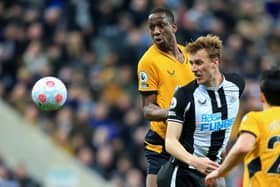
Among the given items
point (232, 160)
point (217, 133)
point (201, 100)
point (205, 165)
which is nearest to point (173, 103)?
point (201, 100)

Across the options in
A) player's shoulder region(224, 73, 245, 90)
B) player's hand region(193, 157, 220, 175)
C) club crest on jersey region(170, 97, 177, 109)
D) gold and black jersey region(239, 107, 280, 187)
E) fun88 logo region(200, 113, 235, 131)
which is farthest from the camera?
player's shoulder region(224, 73, 245, 90)

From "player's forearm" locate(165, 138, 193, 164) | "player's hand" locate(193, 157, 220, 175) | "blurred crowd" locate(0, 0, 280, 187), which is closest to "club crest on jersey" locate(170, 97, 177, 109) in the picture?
"player's forearm" locate(165, 138, 193, 164)

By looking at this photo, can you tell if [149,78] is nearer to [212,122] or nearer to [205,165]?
[212,122]

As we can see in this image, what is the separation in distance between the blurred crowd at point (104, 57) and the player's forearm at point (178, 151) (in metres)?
7.89

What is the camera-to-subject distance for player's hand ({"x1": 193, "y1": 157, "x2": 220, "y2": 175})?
860cm

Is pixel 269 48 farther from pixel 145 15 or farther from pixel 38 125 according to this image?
pixel 38 125

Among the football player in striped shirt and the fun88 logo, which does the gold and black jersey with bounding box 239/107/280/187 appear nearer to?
the football player in striped shirt

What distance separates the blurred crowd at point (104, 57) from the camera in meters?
17.5

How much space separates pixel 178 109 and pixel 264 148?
109cm

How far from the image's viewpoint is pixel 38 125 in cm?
1873

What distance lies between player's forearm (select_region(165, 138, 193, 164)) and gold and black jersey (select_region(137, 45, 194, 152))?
3.51 ft

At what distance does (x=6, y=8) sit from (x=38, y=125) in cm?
300

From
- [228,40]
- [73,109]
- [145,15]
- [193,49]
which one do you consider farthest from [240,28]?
[193,49]

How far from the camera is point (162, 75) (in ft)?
32.5
